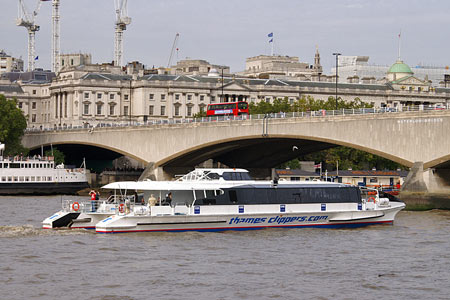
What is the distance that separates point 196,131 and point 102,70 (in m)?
90.6

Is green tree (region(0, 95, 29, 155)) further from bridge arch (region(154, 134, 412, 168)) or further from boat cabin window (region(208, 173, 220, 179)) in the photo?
boat cabin window (region(208, 173, 220, 179))

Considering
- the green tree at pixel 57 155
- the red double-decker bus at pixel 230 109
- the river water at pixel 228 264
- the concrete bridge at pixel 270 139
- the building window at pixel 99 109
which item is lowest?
the river water at pixel 228 264

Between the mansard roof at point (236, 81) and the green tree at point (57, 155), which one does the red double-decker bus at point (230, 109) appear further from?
the mansard roof at point (236, 81)

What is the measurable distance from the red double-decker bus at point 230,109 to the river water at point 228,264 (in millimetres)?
54358

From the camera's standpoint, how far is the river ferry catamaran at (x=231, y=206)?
53.8 m

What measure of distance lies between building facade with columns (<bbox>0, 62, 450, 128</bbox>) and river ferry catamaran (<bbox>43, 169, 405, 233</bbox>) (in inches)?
4361

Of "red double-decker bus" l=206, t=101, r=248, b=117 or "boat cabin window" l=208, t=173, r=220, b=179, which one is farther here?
"red double-decker bus" l=206, t=101, r=248, b=117

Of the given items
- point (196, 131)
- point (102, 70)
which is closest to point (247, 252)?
point (196, 131)

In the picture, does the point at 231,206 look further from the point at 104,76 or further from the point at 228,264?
the point at 104,76

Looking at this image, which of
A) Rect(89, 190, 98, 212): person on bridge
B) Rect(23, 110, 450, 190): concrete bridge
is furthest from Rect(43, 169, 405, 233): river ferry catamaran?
Rect(23, 110, 450, 190): concrete bridge

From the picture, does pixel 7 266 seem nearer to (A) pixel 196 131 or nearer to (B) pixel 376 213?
(B) pixel 376 213

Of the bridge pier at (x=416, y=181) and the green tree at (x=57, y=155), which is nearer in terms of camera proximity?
the bridge pier at (x=416, y=181)

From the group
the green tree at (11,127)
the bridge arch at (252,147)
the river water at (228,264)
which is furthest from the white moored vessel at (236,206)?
the green tree at (11,127)

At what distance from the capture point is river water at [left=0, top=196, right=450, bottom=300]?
1506 inches
